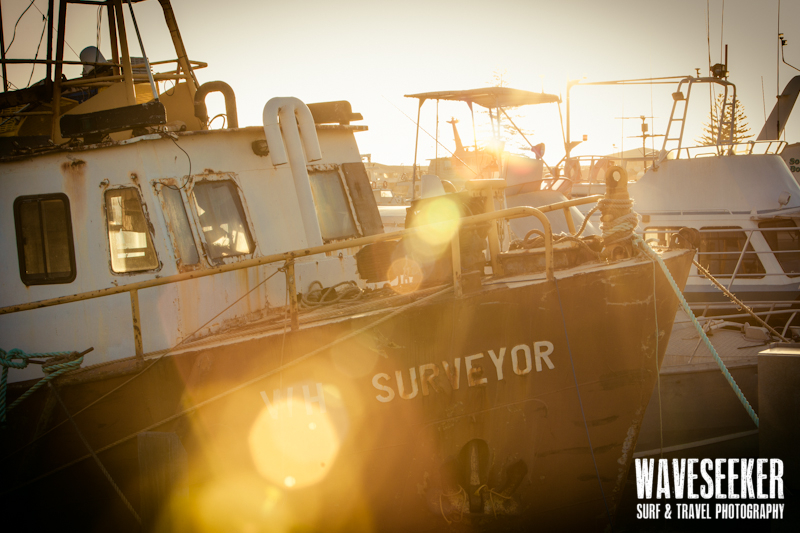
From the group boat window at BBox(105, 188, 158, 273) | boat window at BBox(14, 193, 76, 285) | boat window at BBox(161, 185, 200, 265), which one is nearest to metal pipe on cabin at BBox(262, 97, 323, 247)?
boat window at BBox(161, 185, 200, 265)

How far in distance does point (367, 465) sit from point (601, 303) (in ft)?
6.53

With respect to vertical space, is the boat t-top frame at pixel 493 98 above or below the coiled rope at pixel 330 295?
above

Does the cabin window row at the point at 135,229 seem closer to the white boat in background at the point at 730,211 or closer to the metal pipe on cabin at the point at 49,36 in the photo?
the metal pipe on cabin at the point at 49,36

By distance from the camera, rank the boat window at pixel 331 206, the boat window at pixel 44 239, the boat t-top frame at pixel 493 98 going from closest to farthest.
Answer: the boat window at pixel 44 239
the boat window at pixel 331 206
the boat t-top frame at pixel 493 98

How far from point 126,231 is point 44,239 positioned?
75 centimetres

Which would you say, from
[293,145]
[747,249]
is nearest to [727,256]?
[747,249]

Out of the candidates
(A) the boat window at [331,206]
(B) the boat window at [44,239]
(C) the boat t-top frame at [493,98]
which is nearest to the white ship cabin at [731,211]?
(C) the boat t-top frame at [493,98]

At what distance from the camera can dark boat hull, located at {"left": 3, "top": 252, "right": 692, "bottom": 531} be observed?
4.04 m

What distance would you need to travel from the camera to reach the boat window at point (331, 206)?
5746 millimetres

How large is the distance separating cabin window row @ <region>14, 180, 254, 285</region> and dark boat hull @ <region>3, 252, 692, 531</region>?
3.79 ft

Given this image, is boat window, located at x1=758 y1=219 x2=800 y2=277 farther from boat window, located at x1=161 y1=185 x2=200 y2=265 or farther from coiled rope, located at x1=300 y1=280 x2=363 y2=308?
boat window, located at x1=161 y1=185 x2=200 y2=265

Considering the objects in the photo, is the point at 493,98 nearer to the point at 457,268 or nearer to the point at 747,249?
the point at 747,249

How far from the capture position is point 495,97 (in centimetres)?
1446

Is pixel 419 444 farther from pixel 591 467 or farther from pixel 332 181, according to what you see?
pixel 332 181
